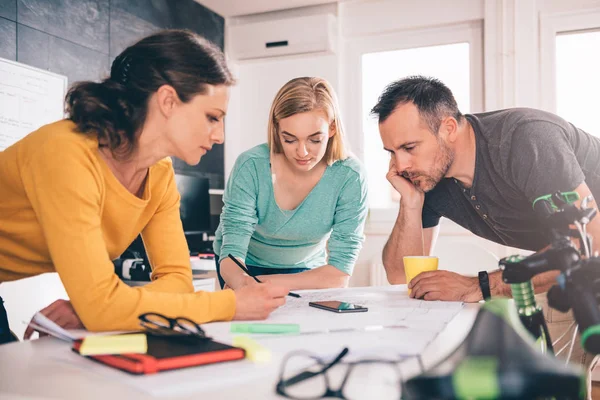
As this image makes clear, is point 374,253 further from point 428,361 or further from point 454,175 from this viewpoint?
point 428,361

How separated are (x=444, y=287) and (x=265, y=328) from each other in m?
0.60

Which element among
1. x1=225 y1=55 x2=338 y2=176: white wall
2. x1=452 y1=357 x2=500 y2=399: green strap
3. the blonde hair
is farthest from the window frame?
x1=452 y1=357 x2=500 y2=399: green strap

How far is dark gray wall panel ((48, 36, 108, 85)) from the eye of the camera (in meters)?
3.12

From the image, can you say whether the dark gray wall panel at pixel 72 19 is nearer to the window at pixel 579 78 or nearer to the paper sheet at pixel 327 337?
the paper sheet at pixel 327 337

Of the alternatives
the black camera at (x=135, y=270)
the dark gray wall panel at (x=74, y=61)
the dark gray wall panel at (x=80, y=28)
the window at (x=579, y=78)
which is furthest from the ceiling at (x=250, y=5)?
the black camera at (x=135, y=270)

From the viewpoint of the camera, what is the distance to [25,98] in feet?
9.57

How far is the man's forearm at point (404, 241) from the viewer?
6.45ft

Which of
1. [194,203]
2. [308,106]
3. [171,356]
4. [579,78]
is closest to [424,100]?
[308,106]

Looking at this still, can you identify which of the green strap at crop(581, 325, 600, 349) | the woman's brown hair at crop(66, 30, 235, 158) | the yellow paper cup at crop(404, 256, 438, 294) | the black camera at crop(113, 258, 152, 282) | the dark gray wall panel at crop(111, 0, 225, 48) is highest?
the dark gray wall panel at crop(111, 0, 225, 48)

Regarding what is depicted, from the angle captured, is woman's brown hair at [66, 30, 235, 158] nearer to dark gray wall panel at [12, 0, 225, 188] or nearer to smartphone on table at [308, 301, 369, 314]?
smartphone on table at [308, 301, 369, 314]

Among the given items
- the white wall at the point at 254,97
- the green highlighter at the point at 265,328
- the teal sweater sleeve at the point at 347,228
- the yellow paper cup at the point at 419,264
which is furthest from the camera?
the white wall at the point at 254,97

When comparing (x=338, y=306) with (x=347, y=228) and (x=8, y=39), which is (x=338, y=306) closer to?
(x=347, y=228)

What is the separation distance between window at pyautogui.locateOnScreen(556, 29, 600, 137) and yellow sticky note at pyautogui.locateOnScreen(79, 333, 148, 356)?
3614mm

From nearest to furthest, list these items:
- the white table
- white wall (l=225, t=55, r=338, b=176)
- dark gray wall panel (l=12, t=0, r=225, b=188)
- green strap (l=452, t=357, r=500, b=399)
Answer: green strap (l=452, t=357, r=500, b=399) < the white table < dark gray wall panel (l=12, t=0, r=225, b=188) < white wall (l=225, t=55, r=338, b=176)
